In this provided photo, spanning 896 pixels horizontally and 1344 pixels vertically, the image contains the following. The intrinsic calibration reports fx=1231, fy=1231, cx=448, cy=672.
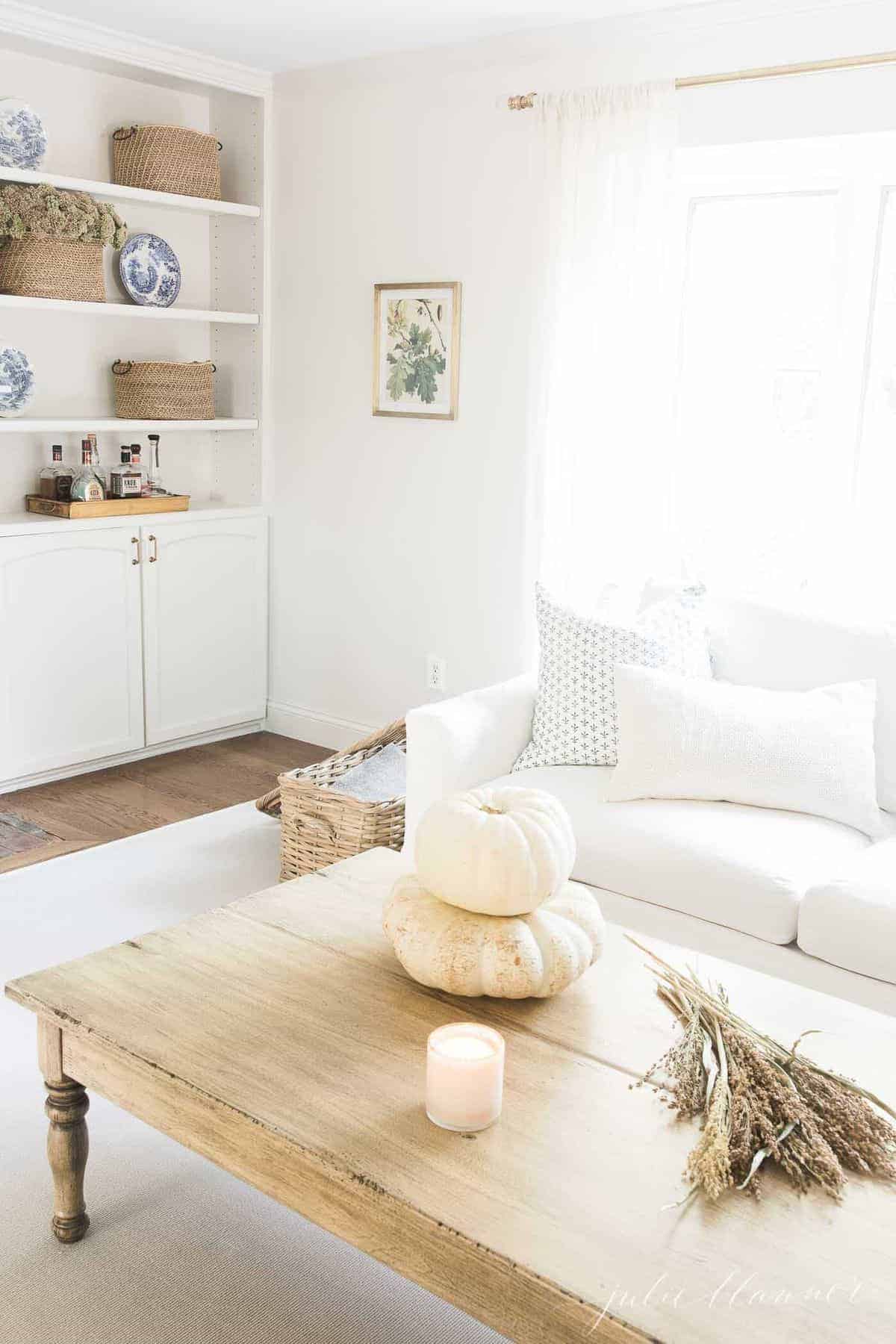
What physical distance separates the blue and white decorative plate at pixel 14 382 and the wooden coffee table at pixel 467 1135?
7.89ft

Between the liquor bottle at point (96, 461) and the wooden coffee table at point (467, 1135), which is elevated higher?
the liquor bottle at point (96, 461)

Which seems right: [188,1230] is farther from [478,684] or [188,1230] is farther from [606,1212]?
[478,684]

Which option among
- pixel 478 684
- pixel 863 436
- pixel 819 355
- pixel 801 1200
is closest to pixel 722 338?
pixel 819 355

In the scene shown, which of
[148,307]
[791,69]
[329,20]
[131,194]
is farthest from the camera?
[148,307]

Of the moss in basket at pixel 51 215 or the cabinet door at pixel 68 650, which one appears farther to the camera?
the cabinet door at pixel 68 650

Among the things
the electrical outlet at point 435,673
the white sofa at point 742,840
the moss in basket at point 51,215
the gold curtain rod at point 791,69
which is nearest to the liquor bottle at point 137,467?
the moss in basket at point 51,215

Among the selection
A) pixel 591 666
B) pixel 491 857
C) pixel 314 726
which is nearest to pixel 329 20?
pixel 591 666

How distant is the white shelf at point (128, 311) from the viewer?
3.82 meters

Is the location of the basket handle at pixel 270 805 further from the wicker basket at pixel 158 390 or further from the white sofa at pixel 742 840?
the wicker basket at pixel 158 390

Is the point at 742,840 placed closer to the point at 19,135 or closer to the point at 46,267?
the point at 46,267

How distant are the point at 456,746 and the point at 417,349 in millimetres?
1777

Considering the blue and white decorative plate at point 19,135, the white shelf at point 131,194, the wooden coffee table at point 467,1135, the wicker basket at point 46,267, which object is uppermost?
Result: the blue and white decorative plate at point 19,135

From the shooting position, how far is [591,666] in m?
2.95

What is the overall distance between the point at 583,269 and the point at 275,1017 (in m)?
2.61
